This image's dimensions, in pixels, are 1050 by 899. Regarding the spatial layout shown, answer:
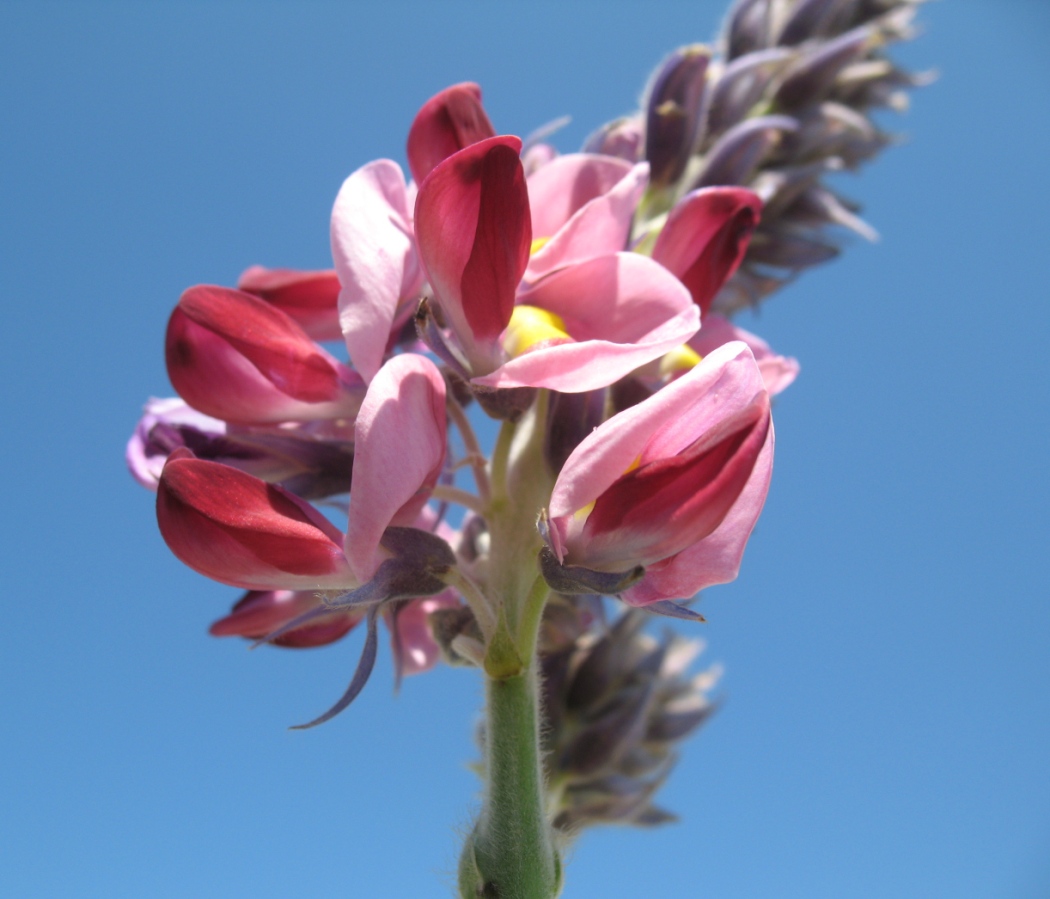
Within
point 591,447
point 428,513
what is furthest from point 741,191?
point 428,513

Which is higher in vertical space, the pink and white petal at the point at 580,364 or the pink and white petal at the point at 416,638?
the pink and white petal at the point at 580,364

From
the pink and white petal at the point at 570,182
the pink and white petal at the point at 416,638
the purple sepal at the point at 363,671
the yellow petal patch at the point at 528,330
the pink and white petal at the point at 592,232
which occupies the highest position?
the pink and white petal at the point at 570,182

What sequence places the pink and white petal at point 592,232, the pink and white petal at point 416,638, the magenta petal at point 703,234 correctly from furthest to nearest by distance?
the pink and white petal at point 416,638 → the magenta petal at point 703,234 → the pink and white petal at point 592,232

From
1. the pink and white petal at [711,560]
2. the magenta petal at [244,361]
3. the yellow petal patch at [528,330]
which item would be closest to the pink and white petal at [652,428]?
the pink and white petal at [711,560]

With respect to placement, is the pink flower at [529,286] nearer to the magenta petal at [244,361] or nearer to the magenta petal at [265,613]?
the magenta petal at [244,361]

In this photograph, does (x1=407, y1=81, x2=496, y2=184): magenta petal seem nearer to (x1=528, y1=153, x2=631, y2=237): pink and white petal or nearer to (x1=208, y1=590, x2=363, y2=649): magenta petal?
(x1=528, y1=153, x2=631, y2=237): pink and white petal

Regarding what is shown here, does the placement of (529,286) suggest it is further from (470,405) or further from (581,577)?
(581,577)

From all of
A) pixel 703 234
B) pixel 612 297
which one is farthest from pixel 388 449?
pixel 703 234
